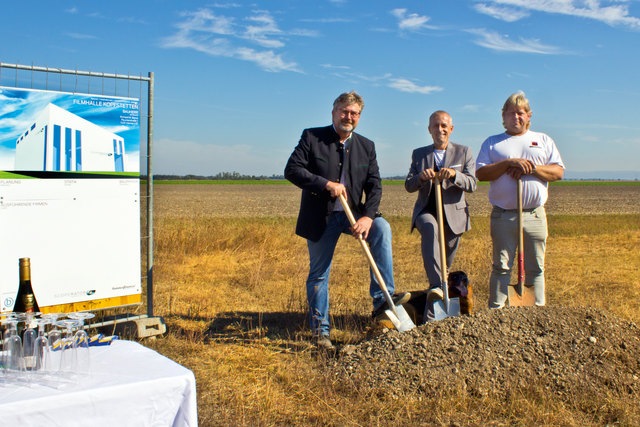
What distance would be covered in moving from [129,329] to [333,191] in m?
2.38

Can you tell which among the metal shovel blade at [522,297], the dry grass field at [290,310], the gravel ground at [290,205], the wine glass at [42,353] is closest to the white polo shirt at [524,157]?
the metal shovel blade at [522,297]

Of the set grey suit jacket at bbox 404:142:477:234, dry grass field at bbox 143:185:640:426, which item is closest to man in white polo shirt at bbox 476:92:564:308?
grey suit jacket at bbox 404:142:477:234

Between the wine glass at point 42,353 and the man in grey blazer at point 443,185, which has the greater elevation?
the man in grey blazer at point 443,185

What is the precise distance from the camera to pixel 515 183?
507 cm

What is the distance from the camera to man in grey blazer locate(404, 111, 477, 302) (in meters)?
5.15

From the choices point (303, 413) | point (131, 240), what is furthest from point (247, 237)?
point (303, 413)

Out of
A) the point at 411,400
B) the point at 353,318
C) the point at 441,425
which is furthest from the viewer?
the point at 353,318

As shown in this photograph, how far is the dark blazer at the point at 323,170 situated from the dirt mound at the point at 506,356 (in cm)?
113

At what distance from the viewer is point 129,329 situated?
16.9 feet

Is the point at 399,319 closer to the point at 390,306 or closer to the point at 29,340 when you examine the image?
the point at 390,306

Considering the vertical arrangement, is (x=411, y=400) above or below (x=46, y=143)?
below

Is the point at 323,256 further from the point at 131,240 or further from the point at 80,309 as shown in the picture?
the point at 80,309

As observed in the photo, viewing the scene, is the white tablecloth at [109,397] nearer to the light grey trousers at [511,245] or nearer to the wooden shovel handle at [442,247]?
the wooden shovel handle at [442,247]

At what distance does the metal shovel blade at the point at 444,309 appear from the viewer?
4867 mm
